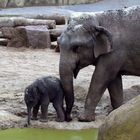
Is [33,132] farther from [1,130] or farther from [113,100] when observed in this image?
[113,100]

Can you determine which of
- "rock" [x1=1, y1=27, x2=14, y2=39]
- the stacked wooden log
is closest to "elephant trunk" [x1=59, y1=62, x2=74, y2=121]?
the stacked wooden log

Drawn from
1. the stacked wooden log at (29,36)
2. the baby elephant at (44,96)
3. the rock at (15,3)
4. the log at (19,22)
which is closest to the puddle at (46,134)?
the baby elephant at (44,96)

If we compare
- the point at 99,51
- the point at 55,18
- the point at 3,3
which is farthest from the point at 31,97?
the point at 3,3

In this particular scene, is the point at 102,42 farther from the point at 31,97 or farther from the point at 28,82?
the point at 28,82

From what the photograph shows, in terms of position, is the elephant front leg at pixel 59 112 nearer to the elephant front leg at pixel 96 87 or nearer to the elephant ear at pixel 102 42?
the elephant front leg at pixel 96 87

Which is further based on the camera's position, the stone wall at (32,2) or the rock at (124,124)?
the stone wall at (32,2)

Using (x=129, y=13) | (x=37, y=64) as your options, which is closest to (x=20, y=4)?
(x=37, y=64)

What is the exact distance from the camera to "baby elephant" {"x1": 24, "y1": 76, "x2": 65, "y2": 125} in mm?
8031

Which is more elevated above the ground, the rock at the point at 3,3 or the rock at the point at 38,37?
the rock at the point at 38,37

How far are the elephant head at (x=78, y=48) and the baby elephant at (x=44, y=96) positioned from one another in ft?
0.34

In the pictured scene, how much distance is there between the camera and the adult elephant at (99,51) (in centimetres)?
830

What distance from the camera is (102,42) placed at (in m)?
8.42

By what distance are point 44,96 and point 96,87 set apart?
Result: 2.58 feet

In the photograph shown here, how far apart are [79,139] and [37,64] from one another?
6222 millimetres
